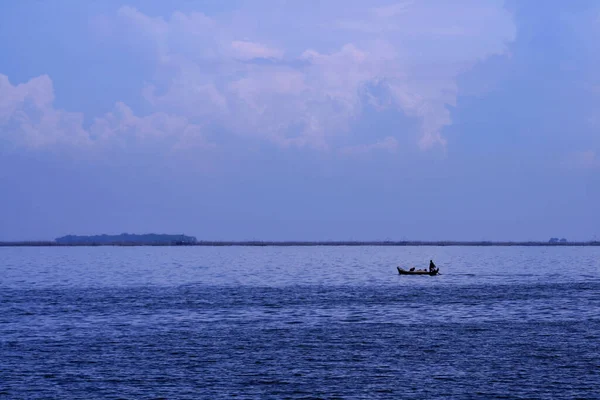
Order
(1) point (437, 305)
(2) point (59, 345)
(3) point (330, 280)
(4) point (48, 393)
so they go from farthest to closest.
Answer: (3) point (330, 280) → (1) point (437, 305) → (2) point (59, 345) → (4) point (48, 393)

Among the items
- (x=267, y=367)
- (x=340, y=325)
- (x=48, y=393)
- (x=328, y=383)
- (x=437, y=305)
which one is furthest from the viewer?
(x=437, y=305)

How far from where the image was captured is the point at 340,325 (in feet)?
183

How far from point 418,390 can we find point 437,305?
124 ft

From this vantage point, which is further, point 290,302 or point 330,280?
point 330,280

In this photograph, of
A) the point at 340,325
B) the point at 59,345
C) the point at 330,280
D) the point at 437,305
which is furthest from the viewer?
the point at 330,280

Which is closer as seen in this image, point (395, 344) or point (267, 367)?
point (267, 367)

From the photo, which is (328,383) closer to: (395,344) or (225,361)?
(225,361)

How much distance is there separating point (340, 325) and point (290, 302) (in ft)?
62.7

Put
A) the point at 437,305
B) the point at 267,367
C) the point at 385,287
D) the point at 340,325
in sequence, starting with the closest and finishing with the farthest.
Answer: the point at 267,367 → the point at 340,325 → the point at 437,305 → the point at 385,287

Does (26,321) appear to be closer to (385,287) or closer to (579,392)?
(579,392)

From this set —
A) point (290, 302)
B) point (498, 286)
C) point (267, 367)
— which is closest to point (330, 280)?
point (498, 286)

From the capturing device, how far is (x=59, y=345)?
46062 mm

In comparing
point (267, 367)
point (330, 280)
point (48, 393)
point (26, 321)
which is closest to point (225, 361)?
point (267, 367)

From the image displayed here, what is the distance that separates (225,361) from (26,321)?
981 inches
